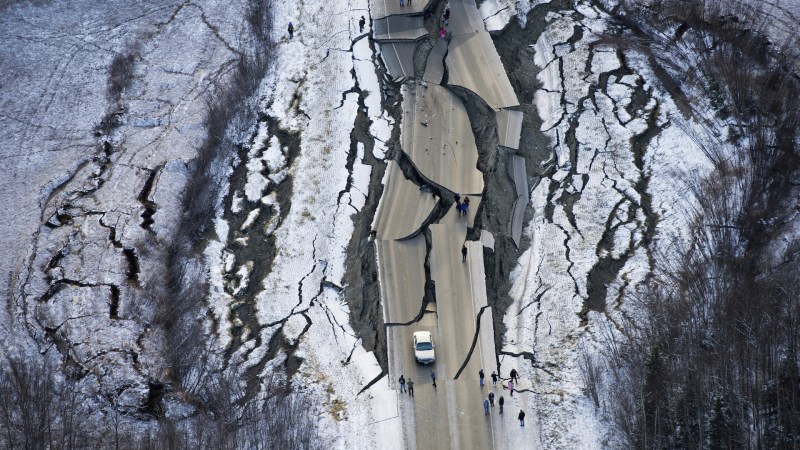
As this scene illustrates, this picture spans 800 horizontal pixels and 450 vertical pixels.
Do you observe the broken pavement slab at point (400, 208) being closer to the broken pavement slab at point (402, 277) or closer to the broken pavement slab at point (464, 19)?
the broken pavement slab at point (402, 277)

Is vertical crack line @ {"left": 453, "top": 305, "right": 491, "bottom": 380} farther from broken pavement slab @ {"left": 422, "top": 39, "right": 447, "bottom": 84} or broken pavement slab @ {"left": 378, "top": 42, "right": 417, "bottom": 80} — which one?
broken pavement slab @ {"left": 378, "top": 42, "right": 417, "bottom": 80}

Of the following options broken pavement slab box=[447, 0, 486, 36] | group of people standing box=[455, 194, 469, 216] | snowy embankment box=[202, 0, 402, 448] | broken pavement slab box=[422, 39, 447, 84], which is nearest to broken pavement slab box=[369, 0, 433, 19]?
snowy embankment box=[202, 0, 402, 448]

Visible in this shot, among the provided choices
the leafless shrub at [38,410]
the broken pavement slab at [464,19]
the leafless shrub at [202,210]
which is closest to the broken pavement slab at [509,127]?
the broken pavement slab at [464,19]

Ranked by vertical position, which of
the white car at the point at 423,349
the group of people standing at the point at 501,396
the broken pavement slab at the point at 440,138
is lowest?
the group of people standing at the point at 501,396

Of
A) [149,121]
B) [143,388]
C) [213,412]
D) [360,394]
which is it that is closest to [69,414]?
[143,388]

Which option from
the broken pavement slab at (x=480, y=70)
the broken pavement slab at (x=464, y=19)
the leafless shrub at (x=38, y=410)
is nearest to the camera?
the leafless shrub at (x=38, y=410)

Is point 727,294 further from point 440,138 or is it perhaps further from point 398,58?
point 398,58
